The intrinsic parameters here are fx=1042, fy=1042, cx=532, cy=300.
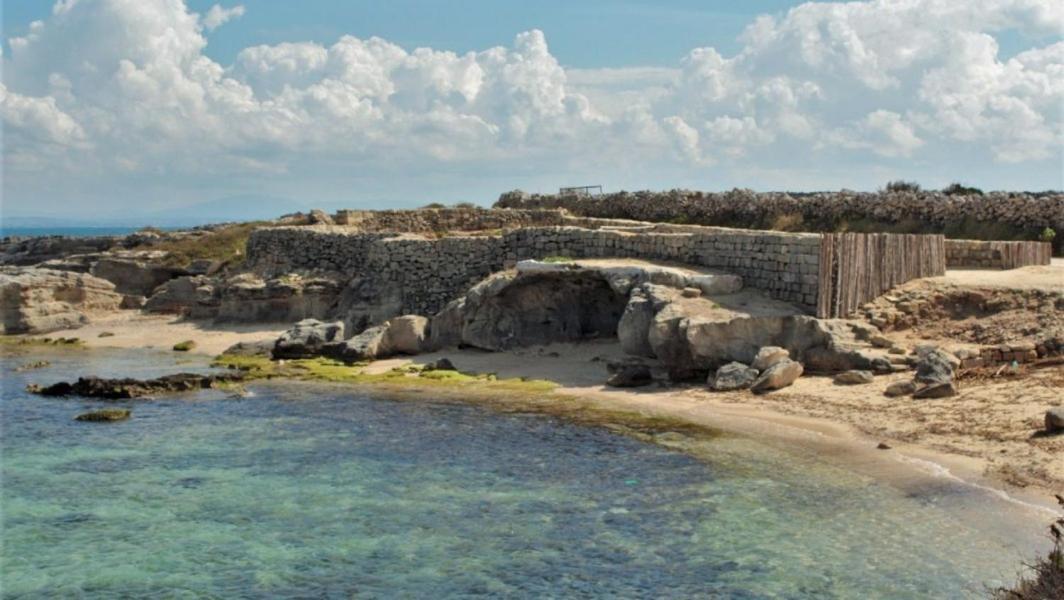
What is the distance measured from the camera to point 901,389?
17.2 meters

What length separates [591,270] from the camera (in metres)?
23.5

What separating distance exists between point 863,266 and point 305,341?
13368 millimetres

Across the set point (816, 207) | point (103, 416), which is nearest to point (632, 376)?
point (103, 416)

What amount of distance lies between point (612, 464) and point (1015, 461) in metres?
5.32

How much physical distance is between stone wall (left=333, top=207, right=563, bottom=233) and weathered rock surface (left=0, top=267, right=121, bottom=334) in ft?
28.4

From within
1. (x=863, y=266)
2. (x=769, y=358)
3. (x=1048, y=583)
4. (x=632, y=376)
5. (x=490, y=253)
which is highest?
(x=490, y=253)

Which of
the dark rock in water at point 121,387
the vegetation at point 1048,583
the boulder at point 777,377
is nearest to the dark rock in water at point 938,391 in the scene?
the boulder at point 777,377

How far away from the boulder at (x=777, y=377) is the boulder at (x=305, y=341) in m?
11.5

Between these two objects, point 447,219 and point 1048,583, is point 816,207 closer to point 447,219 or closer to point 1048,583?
point 447,219

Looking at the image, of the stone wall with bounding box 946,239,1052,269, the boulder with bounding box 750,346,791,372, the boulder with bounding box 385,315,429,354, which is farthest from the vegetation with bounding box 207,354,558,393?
the stone wall with bounding box 946,239,1052,269

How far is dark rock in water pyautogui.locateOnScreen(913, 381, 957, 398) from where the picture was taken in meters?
16.5

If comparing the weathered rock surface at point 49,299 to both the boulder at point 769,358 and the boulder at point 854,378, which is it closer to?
the boulder at point 769,358

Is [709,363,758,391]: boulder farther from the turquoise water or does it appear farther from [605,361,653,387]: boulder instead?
the turquoise water

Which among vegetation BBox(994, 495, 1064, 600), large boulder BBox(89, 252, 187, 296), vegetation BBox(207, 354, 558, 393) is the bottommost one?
vegetation BBox(207, 354, 558, 393)
